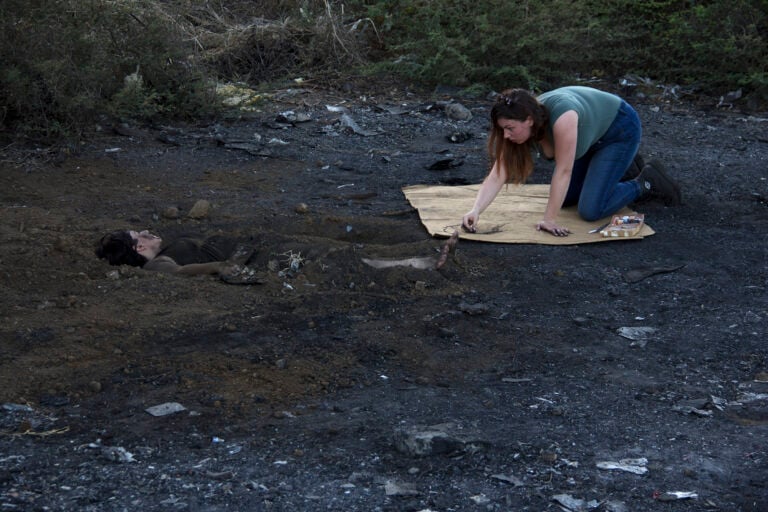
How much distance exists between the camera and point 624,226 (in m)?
5.82

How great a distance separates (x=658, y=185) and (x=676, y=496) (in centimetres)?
383

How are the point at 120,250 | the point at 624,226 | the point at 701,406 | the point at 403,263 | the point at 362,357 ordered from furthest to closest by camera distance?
the point at 624,226
the point at 120,250
the point at 403,263
the point at 362,357
the point at 701,406

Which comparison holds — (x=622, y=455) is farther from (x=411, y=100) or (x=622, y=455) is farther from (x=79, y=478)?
(x=411, y=100)

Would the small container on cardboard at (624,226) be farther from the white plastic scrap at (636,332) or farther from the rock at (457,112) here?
the rock at (457,112)

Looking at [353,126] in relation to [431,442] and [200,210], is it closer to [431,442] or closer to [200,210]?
[200,210]

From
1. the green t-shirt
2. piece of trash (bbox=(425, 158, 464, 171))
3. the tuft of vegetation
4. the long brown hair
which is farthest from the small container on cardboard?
the tuft of vegetation

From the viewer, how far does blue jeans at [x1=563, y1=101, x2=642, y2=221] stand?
5.87 metres

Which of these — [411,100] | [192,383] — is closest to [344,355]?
[192,383]

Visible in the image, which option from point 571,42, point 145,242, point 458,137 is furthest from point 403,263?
point 571,42

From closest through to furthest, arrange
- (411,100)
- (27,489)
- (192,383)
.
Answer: (27,489)
(192,383)
(411,100)

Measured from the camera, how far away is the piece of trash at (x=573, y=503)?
9.25ft

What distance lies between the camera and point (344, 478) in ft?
9.82

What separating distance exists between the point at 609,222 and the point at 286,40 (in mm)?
5500

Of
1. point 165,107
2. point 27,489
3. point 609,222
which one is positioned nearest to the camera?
point 27,489
